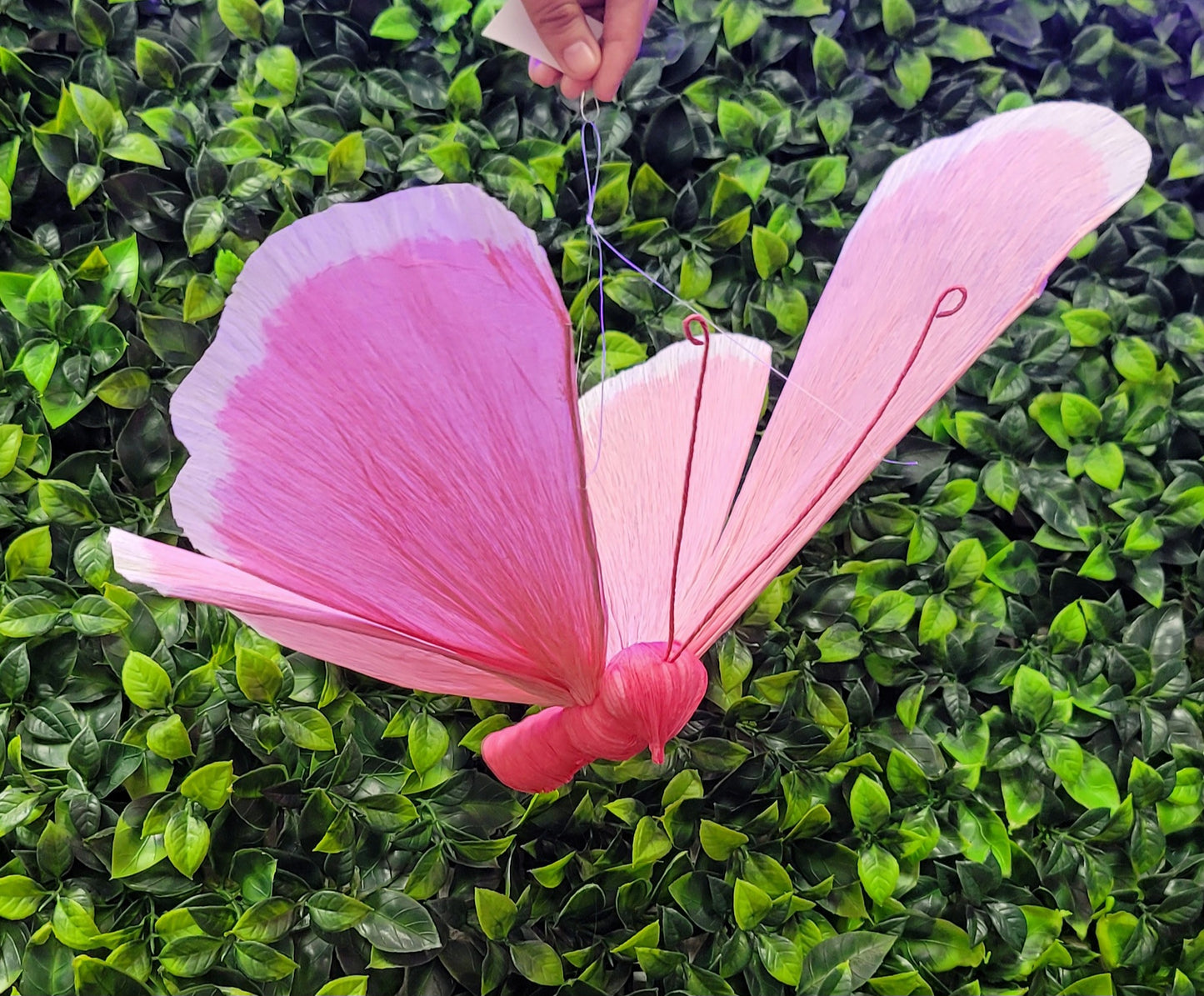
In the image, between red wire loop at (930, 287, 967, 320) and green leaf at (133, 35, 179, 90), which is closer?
red wire loop at (930, 287, 967, 320)

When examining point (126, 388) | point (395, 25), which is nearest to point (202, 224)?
point (126, 388)

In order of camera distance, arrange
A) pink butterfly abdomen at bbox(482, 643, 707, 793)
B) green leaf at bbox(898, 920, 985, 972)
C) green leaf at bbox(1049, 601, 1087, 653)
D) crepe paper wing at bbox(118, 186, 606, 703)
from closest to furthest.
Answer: crepe paper wing at bbox(118, 186, 606, 703)
pink butterfly abdomen at bbox(482, 643, 707, 793)
green leaf at bbox(898, 920, 985, 972)
green leaf at bbox(1049, 601, 1087, 653)

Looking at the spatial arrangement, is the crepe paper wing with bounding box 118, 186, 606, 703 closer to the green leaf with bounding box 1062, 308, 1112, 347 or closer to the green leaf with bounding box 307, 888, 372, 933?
the green leaf with bounding box 307, 888, 372, 933

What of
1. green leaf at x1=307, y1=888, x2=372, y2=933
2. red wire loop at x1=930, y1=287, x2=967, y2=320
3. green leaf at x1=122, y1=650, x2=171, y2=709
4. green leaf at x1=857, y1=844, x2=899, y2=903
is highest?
red wire loop at x1=930, y1=287, x2=967, y2=320

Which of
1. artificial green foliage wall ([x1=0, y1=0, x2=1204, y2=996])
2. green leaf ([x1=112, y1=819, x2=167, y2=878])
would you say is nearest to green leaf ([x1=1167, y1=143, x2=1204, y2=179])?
artificial green foliage wall ([x1=0, y1=0, x2=1204, y2=996])

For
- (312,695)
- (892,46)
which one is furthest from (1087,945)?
(892,46)

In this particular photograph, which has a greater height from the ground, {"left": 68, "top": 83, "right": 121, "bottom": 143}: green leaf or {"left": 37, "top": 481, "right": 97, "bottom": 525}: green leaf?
{"left": 68, "top": 83, "right": 121, "bottom": 143}: green leaf

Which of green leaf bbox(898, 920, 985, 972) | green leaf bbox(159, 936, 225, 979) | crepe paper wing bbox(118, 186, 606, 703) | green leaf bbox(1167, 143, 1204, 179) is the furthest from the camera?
green leaf bbox(1167, 143, 1204, 179)

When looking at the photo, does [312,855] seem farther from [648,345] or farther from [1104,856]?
[1104,856]
